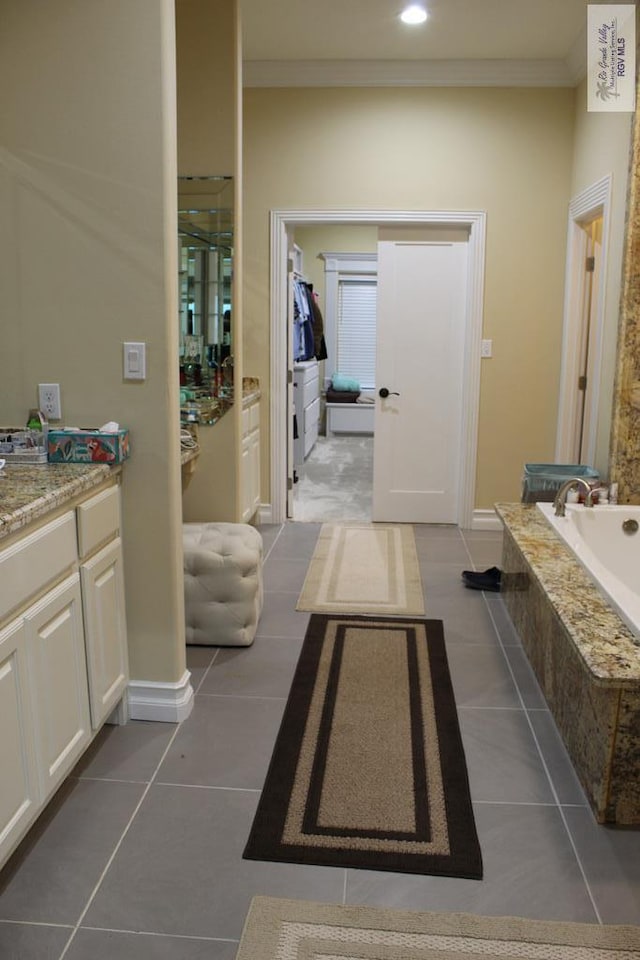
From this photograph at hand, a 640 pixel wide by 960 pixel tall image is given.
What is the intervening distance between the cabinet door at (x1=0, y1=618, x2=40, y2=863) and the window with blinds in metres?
8.05

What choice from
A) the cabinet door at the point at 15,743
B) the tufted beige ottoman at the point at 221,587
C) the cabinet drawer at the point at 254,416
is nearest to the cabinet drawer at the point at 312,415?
the cabinet drawer at the point at 254,416

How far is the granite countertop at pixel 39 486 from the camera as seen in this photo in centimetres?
187

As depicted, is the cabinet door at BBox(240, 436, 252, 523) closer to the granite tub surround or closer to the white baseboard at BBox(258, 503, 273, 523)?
the white baseboard at BBox(258, 503, 273, 523)

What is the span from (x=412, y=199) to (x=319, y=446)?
4.12 meters

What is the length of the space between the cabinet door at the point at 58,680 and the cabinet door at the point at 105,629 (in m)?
0.05

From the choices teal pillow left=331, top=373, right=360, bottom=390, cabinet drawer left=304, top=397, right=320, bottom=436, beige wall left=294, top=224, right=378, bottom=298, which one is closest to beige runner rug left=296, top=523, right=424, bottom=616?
cabinet drawer left=304, top=397, right=320, bottom=436

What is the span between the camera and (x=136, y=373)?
8.32 feet

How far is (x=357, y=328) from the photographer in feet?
32.1

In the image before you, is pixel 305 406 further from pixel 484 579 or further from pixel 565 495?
pixel 565 495

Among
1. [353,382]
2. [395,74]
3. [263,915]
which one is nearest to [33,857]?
[263,915]

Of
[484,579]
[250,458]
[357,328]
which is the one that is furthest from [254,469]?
[357,328]

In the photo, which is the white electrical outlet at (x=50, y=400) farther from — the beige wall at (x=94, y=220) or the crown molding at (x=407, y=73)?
the crown molding at (x=407, y=73)

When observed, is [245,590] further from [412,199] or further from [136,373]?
[412,199]

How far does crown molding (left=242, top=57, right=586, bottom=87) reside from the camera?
4883 mm
